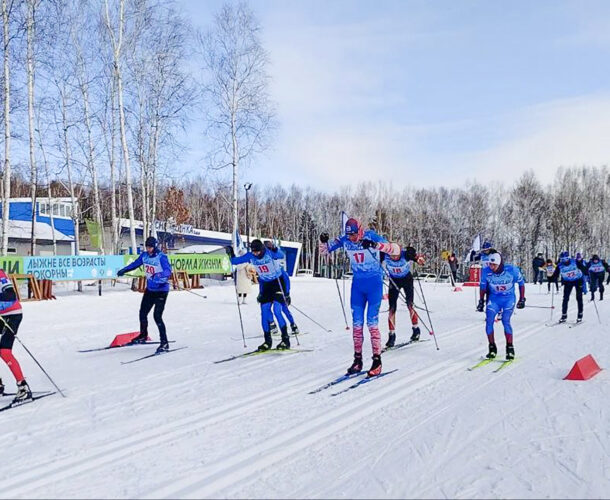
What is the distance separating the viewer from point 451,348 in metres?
9.21

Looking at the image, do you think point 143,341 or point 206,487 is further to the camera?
point 143,341

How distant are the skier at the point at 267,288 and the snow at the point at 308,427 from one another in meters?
0.45

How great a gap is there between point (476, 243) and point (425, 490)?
18.4 meters

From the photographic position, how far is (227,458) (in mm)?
4215

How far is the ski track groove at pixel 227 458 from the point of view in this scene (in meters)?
3.81

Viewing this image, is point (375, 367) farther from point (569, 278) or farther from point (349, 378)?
point (569, 278)

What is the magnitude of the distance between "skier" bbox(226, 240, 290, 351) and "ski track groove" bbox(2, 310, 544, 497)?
2.17m

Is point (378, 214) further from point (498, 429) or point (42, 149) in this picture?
point (498, 429)

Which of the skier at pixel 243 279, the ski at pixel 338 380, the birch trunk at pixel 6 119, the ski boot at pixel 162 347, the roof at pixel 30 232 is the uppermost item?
the birch trunk at pixel 6 119

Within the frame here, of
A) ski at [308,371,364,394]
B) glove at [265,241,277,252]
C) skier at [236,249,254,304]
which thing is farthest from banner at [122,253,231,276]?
ski at [308,371,364,394]

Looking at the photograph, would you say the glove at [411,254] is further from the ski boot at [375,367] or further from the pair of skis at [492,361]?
the ski boot at [375,367]

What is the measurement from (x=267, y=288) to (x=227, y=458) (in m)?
4.95

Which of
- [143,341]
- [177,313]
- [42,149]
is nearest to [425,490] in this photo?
[143,341]

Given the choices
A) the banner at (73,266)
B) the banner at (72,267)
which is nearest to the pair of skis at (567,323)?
the banner at (73,266)
